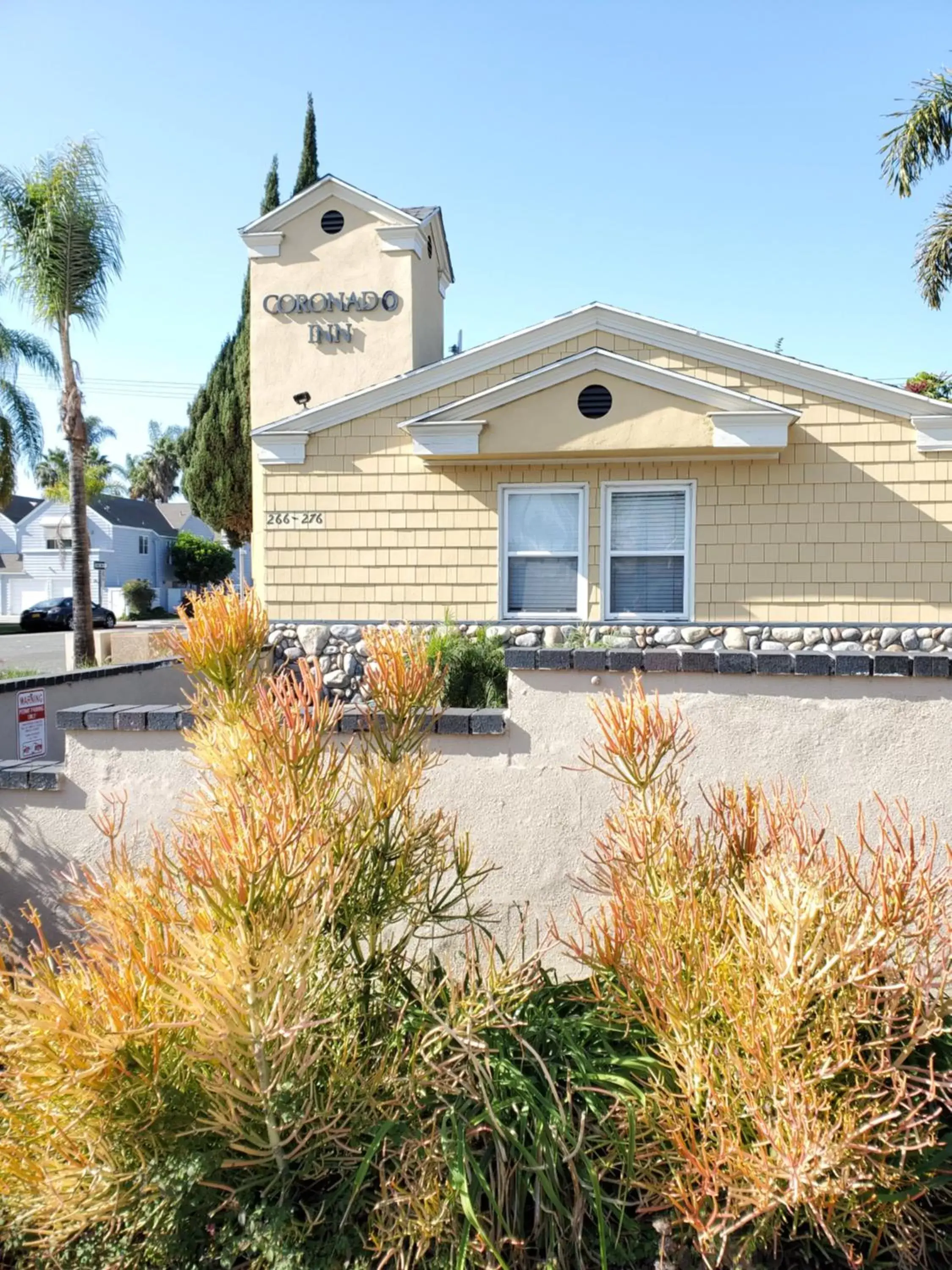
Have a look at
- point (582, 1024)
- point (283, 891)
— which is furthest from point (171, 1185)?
point (582, 1024)

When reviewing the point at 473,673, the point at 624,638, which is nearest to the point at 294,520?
the point at 473,673

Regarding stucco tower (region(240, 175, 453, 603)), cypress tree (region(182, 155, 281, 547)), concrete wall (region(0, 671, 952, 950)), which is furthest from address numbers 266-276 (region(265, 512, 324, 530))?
cypress tree (region(182, 155, 281, 547))

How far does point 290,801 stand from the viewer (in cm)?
244

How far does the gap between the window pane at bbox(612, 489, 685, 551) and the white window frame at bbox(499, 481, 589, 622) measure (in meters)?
0.36

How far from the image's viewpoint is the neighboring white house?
152 ft

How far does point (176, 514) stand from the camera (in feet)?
198

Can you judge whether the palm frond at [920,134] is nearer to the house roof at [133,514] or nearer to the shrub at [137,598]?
the shrub at [137,598]

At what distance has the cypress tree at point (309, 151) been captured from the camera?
20.2 metres

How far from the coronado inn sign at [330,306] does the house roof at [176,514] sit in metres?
49.1

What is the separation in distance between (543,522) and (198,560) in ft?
131

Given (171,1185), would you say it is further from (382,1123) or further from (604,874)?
(604,874)

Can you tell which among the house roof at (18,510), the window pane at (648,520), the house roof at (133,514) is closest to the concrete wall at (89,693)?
the window pane at (648,520)

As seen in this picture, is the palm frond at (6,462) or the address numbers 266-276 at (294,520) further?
the palm frond at (6,462)

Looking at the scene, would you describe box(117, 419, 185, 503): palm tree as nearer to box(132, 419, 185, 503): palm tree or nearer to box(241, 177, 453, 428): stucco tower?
box(132, 419, 185, 503): palm tree
